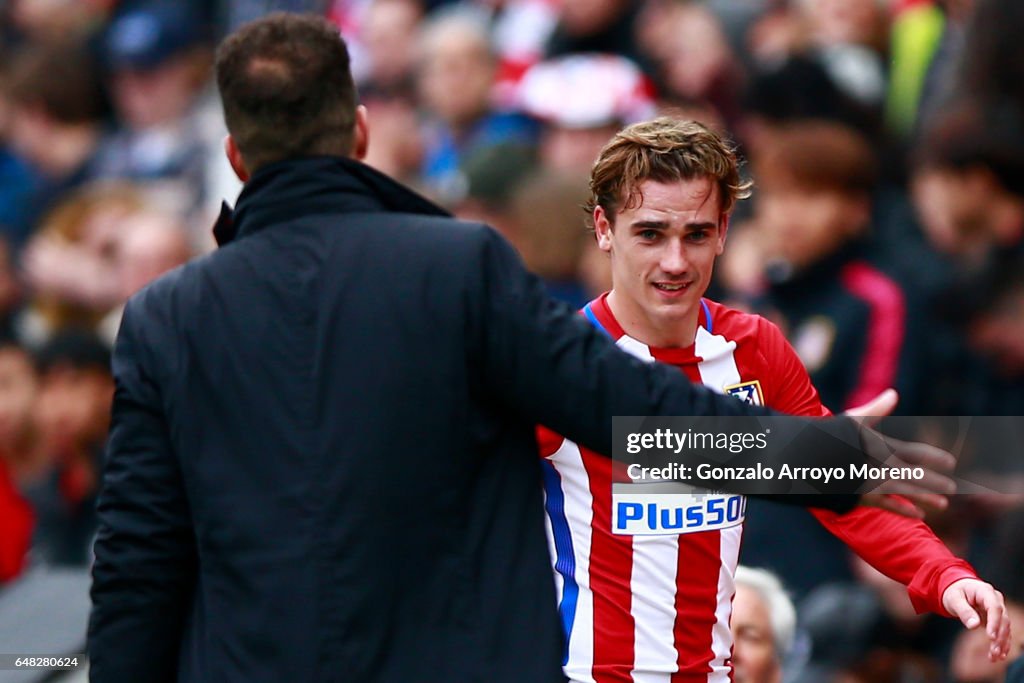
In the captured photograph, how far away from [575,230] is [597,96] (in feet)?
4.13

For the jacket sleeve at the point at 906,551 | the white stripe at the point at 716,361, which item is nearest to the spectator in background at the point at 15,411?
the white stripe at the point at 716,361

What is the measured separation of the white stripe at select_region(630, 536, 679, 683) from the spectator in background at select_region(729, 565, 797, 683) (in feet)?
2.63

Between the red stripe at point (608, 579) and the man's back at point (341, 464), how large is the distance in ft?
0.80

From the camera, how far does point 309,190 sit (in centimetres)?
282

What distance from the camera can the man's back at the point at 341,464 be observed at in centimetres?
270

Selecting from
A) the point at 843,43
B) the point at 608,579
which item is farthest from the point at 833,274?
the point at 608,579

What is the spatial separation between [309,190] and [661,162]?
710 mm

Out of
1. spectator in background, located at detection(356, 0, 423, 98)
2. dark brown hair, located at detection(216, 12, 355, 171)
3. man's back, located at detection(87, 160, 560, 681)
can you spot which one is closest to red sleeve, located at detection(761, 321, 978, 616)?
man's back, located at detection(87, 160, 560, 681)

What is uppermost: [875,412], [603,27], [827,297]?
[603,27]

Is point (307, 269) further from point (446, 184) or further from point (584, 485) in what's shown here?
point (446, 184)

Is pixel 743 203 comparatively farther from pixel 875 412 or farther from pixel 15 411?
pixel 875 412

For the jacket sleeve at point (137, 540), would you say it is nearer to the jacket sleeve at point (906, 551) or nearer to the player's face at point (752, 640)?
the jacket sleeve at point (906, 551)

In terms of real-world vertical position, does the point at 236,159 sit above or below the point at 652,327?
above

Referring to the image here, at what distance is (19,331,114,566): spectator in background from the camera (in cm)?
630
